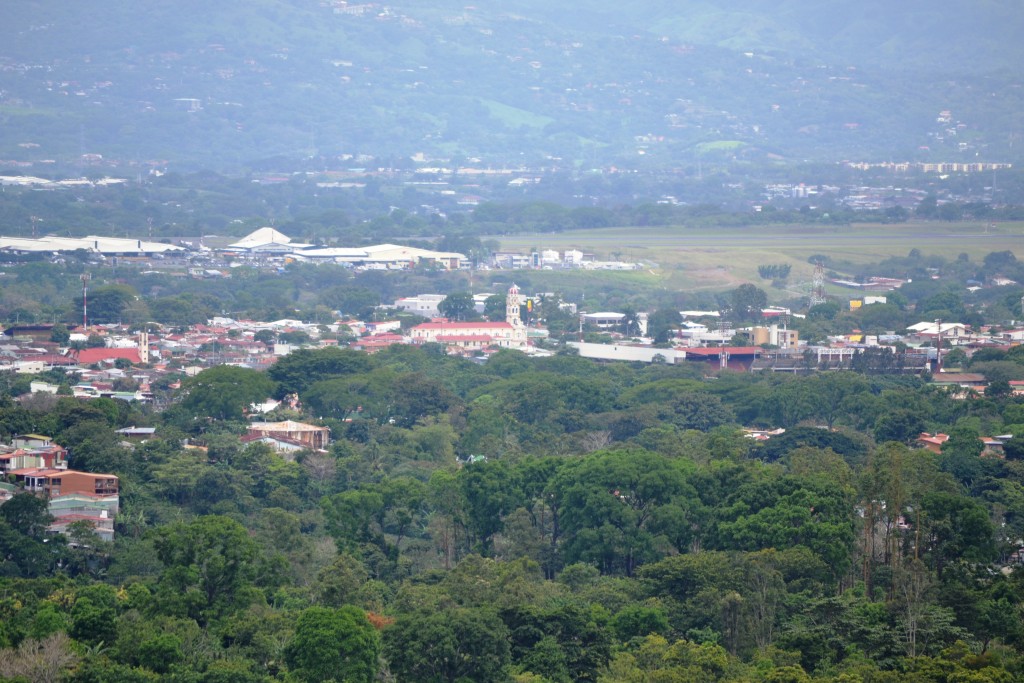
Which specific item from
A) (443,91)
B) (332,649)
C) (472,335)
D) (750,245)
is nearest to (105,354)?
(472,335)

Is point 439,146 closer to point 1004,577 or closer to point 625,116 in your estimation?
point 625,116

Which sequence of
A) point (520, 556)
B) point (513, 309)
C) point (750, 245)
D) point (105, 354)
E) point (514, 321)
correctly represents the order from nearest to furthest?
1. point (520, 556)
2. point (105, 354)
3. point (514, 321)
4. point (513, 309)
5. point (750, 245)

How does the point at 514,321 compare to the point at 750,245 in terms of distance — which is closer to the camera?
the point at 514,321

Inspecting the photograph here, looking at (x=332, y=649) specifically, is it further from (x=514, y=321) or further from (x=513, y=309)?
(x=513, y=309)

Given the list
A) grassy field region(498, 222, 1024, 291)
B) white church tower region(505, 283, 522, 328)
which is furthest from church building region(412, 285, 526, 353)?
grassy field region(498, 222, 1024, 291)

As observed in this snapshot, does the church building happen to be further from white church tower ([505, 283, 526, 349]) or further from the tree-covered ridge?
the tree-covered ridge

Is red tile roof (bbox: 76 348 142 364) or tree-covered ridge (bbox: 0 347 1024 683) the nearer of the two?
tree-covered ridge (bbox: 0 347 1024 683)
